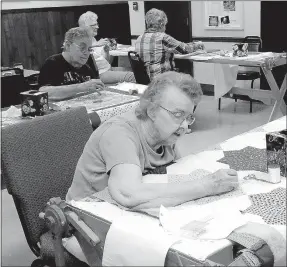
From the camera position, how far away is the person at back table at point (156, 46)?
4883 millimetres

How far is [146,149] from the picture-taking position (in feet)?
5.58

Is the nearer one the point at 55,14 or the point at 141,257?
the point at 141,257

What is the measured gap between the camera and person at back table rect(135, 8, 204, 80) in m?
Answer: 4.88

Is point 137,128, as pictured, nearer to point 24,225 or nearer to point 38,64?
point 24,225

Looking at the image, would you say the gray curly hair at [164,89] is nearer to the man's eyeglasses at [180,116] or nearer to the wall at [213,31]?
the man's eyeglasses at [180,116]

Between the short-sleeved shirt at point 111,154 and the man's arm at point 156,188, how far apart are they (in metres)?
0.05

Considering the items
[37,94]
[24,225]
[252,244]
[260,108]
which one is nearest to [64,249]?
[24,225]

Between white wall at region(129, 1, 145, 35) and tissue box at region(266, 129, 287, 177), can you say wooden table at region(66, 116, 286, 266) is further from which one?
white wall at region(129, 1, 145, 35)

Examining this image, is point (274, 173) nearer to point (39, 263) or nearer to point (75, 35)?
point (39, 263)

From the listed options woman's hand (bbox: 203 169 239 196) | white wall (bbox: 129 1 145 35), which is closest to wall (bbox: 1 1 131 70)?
white wall (bbox: 129 1 145 35)

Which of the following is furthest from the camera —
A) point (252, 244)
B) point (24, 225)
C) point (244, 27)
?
point (244, 27)

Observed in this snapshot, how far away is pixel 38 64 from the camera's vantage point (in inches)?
282

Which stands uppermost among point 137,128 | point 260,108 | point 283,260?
point 137,128

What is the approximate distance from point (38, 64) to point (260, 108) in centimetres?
357
